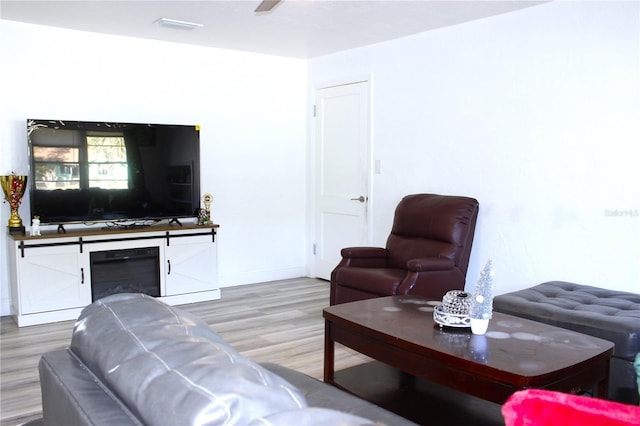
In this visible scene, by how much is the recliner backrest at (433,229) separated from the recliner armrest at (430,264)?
183 mm

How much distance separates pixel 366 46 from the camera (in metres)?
5.39

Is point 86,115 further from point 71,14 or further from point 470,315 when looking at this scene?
point 470,315

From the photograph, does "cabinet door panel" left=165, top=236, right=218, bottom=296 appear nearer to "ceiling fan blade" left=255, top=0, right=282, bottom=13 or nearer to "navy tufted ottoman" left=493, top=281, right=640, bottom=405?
"ceiling fan blade" left=255, top=0, right=282, bottom=13

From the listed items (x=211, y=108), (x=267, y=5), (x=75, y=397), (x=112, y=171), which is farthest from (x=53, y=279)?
(x=75, y=397)

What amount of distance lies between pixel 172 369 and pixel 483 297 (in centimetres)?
177

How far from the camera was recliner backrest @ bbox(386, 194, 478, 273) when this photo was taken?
4.14 metres

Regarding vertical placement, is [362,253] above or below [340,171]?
below

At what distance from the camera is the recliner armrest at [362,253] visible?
4309 mm

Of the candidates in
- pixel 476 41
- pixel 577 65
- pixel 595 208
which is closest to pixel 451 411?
pixel 595 208

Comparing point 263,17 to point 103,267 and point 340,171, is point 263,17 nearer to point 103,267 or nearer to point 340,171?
point 340,171

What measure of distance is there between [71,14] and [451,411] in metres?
3.97

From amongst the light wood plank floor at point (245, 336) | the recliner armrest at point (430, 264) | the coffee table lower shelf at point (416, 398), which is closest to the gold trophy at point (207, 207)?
the light wood plank floor at point (245, 336)

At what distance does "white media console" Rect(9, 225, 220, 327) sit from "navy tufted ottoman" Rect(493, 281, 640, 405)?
9.55ft

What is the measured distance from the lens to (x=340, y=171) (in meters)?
5.82
